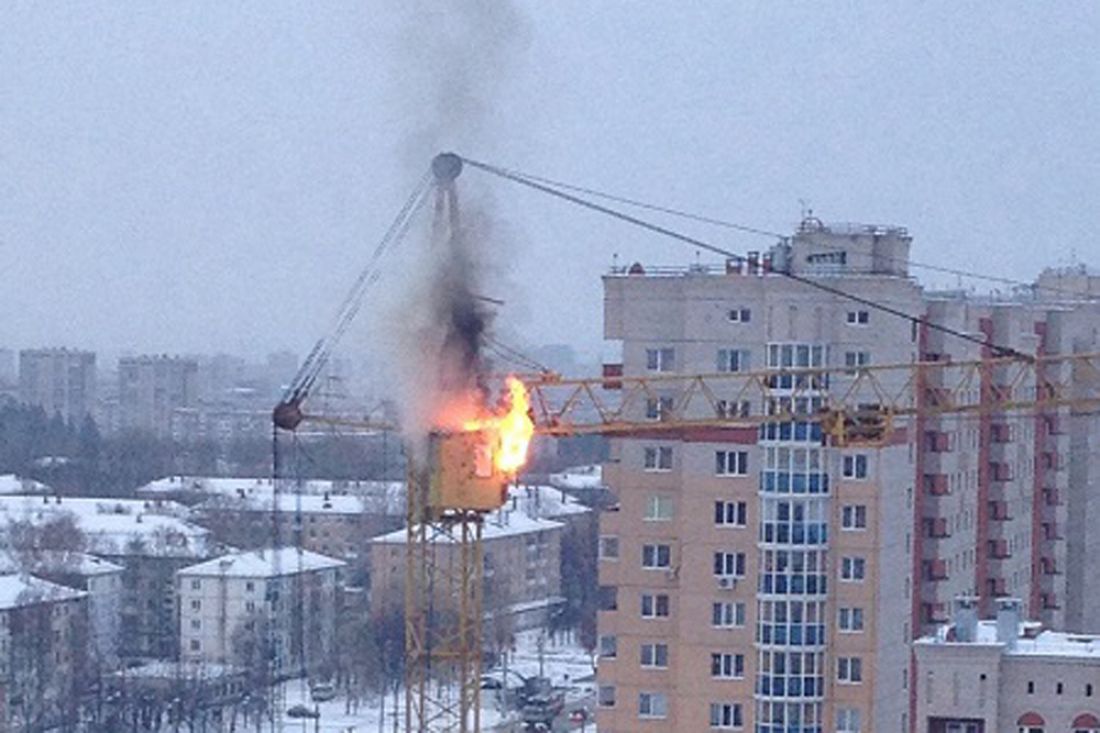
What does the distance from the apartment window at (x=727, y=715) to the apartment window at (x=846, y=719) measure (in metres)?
0.47

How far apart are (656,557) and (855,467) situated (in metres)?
1.06

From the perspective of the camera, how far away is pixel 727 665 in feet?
39.4

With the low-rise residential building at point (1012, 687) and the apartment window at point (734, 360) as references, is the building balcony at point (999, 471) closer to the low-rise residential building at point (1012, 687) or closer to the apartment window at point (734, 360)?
the apartment window at point (734, 360)

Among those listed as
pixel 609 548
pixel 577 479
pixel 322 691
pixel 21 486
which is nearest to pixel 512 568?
pixel 322 691

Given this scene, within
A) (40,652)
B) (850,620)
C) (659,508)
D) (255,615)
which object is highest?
(659,508)

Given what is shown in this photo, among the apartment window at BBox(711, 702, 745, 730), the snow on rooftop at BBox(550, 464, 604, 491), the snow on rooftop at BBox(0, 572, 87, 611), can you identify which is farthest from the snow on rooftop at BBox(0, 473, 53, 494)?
the apartment window at BBox(711, 702, 745, 730)

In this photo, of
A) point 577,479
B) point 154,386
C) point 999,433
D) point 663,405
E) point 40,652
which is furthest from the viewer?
point 154,386

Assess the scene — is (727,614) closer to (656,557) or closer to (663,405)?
(656,557)

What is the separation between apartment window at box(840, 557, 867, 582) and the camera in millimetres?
12016

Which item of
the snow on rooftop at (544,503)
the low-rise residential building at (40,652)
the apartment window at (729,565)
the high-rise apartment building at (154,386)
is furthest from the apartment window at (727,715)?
the high-rise apartment building at (154,386)

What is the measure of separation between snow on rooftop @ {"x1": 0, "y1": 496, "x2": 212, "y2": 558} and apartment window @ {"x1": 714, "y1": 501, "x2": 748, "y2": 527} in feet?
56.4

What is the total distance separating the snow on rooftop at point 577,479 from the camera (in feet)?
129

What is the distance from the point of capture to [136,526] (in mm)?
30234

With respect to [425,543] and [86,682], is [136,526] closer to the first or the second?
[86,682]
